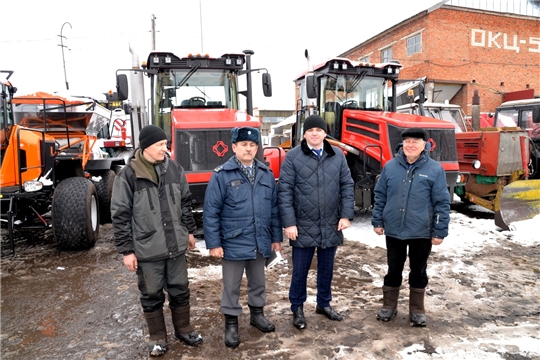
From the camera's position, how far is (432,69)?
65.9ft

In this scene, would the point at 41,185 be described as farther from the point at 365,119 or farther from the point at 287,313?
the point at 365,119

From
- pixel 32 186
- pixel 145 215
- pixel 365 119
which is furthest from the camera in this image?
pixel 365 119

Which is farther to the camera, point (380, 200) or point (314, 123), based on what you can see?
point (380, 200)

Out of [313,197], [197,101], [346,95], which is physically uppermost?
[346,95]

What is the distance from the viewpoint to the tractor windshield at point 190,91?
5738mm

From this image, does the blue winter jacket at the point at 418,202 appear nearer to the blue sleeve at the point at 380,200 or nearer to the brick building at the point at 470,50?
the blue sleeve at the point at 380,200

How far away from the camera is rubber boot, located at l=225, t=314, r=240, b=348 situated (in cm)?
283

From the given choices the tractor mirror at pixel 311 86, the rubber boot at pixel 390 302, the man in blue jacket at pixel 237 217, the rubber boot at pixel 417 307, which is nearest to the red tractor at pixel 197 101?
the tractor mirror at pixel 311 86

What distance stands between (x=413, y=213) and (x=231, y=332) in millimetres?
1680

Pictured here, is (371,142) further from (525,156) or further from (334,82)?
(525,156)

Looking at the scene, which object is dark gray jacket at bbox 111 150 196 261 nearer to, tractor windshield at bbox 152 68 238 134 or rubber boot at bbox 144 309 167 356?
rubber boot at bbox 144 309 167 356

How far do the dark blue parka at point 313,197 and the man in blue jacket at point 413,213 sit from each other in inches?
14.6

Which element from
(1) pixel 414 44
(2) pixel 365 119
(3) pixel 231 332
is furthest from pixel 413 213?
(1) pixel 414 44

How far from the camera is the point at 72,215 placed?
4898 mm
